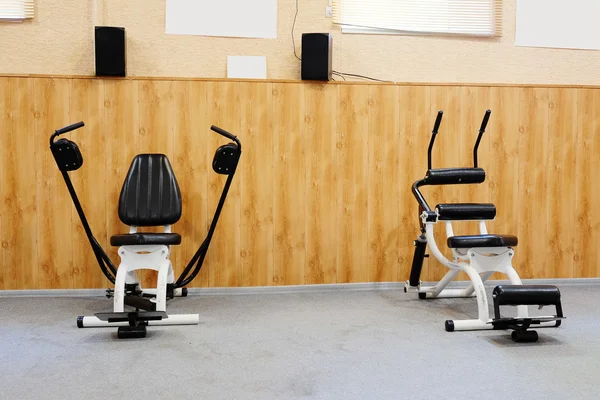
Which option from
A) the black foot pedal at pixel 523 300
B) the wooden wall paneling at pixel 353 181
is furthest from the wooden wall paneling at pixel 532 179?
the black foot pedal at pixel 523 300

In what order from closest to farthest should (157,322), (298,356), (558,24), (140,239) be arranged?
(298,356)
(157,322)
(140,239)
(558,24)

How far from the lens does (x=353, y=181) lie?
4.57 m

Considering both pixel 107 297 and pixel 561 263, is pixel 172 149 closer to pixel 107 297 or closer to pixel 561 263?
pixel 107 297

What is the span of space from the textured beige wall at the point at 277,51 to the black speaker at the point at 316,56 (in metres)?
0.19

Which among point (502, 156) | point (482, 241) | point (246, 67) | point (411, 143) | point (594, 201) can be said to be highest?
point (246, 67)

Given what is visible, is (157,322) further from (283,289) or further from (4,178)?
(4,178)

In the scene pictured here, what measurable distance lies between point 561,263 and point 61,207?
4047mm

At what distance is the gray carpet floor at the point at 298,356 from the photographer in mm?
2420

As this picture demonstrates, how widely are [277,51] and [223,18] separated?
493 millimetres

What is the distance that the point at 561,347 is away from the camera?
119 inches

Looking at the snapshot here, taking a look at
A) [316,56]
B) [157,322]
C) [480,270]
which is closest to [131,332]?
[157,322]

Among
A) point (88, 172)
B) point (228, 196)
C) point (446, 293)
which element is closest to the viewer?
point (446, 293)

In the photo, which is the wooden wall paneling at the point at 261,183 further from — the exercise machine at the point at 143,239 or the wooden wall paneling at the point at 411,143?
the wooden wall paneling at the point at 411,143

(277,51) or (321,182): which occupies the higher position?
(277,51)
